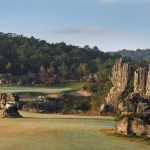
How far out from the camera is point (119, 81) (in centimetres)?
8569

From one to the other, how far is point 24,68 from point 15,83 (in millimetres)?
27924

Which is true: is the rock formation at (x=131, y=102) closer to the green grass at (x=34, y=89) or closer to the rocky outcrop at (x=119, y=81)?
the rocky outcrop at (x=119, y=81)

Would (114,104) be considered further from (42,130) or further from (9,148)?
(9,148)

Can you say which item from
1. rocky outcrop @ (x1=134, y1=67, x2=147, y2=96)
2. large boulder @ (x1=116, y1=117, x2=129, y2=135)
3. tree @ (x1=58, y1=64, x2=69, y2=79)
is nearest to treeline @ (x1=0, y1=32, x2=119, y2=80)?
tree @ (x1=58, y1=64, x2=69, y2=79)

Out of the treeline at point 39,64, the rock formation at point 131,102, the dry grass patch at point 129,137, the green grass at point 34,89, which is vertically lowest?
the dry grass patch at point 129,137

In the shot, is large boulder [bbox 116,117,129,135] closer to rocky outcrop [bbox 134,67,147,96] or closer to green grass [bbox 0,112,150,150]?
green grass [bbox 0,112,150,150]

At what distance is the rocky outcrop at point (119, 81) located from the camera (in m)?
83.3

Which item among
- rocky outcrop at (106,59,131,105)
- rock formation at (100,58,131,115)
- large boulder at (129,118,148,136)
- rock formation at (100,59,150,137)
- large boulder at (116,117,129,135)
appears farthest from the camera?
rocky outcrop at (106,59,131,105)

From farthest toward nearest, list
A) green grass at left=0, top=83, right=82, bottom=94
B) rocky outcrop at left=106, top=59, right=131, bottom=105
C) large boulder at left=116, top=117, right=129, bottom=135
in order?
green grass at left=0, top=83, right=82, bottom=94 < rocky outcrop at left=106, top=59, right=131, bottom=105 < large boulder at left=116, top=117, right=129, bottom=135

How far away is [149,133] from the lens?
145 feet

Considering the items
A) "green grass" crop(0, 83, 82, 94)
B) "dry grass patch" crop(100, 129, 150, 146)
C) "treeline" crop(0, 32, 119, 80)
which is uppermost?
"treeline" crop(0, 32, 119, 80)

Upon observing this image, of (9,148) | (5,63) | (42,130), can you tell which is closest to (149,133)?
(42,130)

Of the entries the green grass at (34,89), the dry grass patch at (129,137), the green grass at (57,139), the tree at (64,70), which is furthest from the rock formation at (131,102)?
the tree at (64,70)

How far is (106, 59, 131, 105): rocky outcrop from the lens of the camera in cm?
8331
